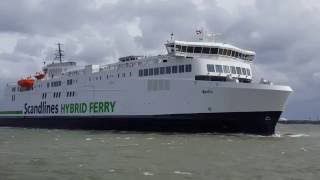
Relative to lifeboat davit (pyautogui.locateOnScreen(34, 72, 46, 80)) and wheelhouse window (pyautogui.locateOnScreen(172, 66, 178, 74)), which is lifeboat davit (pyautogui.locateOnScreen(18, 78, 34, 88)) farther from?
wheelhouse window (pyautogui.locateOnScreen(172, 66, 178, 74))

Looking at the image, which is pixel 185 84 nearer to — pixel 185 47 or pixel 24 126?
pixel 185 47

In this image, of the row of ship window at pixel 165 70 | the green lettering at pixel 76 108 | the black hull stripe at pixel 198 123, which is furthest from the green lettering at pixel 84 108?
the row of ship window at pixel 165 70

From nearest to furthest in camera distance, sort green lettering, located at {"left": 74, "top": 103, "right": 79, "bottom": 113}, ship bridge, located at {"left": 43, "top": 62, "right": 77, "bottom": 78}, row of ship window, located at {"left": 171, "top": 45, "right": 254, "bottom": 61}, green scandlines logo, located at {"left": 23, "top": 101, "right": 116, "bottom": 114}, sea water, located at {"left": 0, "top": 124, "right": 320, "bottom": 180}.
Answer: sea water, located at {"left": 0, "top": 124, "right": 320, "bottom": 180} → row of ship window, located at {"left": 171, "top": 45, "right": 254, "bottom": 61} → green scandlines logo, located at {"left": 23, "top": 101, "right": 116, "bottom": 114} → green lettering, located at {"left": 74, "top": 103, "right": 79, "bottom": 113} → ship bridge, located at {"left": 43, "top": 62, "right": 77, "bottom": 78}

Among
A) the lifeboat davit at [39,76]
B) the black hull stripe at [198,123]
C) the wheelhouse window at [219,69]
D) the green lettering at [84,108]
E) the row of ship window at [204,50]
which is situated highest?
the row of ship window at [204,50]

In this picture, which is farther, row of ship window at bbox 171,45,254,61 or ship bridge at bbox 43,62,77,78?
ship bridge at bbox 43,62,77,78

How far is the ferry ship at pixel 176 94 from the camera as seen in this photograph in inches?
1405

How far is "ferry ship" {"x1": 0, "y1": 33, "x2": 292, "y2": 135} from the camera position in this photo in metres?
35.7

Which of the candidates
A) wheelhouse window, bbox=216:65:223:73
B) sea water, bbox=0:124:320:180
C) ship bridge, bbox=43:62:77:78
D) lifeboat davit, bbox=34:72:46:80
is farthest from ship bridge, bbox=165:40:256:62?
lifeboat davit, bbox=34:72:46:80

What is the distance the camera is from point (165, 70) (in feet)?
129

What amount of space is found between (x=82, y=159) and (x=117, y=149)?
469cm

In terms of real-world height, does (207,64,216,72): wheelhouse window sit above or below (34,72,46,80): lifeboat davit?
below

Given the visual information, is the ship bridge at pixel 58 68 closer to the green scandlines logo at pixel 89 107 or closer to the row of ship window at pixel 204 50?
the green scandlines logo at pixel 89 107

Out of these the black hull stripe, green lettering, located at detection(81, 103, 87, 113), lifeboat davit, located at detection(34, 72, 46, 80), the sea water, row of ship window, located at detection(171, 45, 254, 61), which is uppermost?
row of ship window, located at detection(171, 45, 254, 61)

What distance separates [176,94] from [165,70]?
252 centimetres
